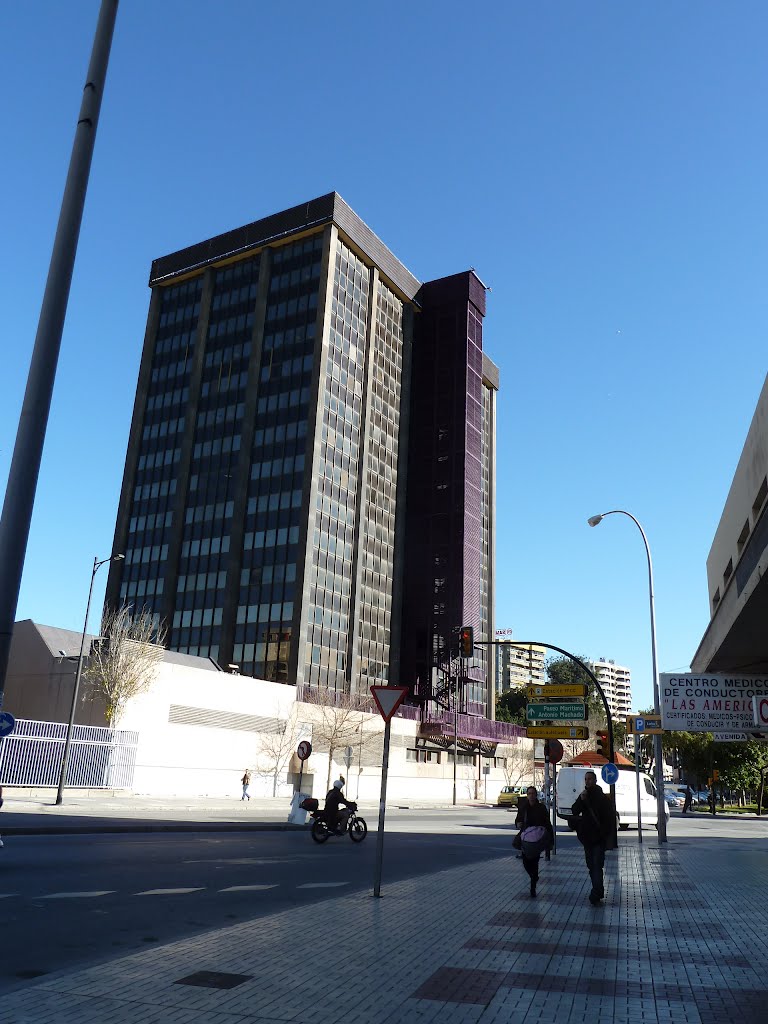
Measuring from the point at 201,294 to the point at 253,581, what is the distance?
34.8m

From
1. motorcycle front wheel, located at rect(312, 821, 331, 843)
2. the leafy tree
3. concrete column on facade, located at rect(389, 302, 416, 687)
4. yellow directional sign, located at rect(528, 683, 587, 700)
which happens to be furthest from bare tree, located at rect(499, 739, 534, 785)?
motorcycle front wheel, located at rect(312, 821, 331, 843)

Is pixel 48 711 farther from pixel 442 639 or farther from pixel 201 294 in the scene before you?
pixel 201 294

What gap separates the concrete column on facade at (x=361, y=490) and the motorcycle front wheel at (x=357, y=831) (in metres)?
51.1

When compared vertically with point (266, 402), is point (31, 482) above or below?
below

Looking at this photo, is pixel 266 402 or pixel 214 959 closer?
pixel 214 959

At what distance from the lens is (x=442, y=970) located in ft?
21.8

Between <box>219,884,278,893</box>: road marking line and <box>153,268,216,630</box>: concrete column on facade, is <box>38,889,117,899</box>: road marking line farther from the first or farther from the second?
<box>153,268,216,630</box>: concrete column on facade

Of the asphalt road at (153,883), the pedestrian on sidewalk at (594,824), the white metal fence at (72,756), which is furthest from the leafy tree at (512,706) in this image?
the pedestrian on sidewalk at (594,824)

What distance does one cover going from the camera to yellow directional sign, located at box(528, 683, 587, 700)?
25062 millimetres

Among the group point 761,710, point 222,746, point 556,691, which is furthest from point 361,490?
point 761,710

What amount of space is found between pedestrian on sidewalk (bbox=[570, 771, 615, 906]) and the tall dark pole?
26.8ft

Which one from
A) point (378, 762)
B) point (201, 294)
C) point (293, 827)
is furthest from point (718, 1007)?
point (201, 294)

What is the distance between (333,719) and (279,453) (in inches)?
1056

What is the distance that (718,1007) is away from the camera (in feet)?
19.0
